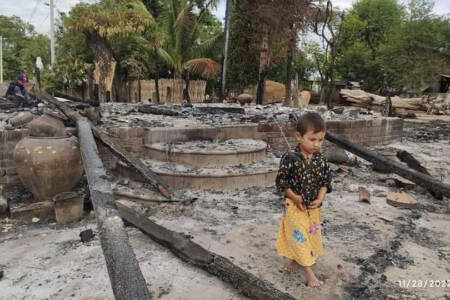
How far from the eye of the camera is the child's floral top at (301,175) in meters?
2.45

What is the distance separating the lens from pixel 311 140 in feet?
7.79

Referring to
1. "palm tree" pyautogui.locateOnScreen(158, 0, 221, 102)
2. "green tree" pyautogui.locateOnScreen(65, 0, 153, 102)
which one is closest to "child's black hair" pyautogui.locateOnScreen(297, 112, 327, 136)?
"green tree" pyautogui.locateOnScreen(65, 0, 153, 102)

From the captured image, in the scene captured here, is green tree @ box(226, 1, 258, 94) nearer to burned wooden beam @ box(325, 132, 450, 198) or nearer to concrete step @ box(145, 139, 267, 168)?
concrete step @ box(145, 139, 267, 168)

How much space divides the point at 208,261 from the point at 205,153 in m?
2.37

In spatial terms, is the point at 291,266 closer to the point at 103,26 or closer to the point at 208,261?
the point at 208,261

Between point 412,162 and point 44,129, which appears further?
point 412,162

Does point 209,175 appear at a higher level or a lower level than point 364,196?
higher

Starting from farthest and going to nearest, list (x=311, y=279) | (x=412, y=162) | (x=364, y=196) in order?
(x=412, y=162)
(x=364, y=196)
(x=311, y=279)

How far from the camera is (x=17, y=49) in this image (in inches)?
1510

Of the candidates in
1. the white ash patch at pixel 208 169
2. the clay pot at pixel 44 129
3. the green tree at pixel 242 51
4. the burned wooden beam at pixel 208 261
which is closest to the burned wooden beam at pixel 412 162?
the white ash patch at pixel 208 169

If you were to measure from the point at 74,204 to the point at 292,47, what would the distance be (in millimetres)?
11024

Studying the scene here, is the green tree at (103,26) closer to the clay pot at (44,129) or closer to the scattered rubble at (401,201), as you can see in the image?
the clay pot at (44,129)

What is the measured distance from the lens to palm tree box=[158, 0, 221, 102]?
48.5ft

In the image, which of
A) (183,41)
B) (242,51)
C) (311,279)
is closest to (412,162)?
(311,279)
